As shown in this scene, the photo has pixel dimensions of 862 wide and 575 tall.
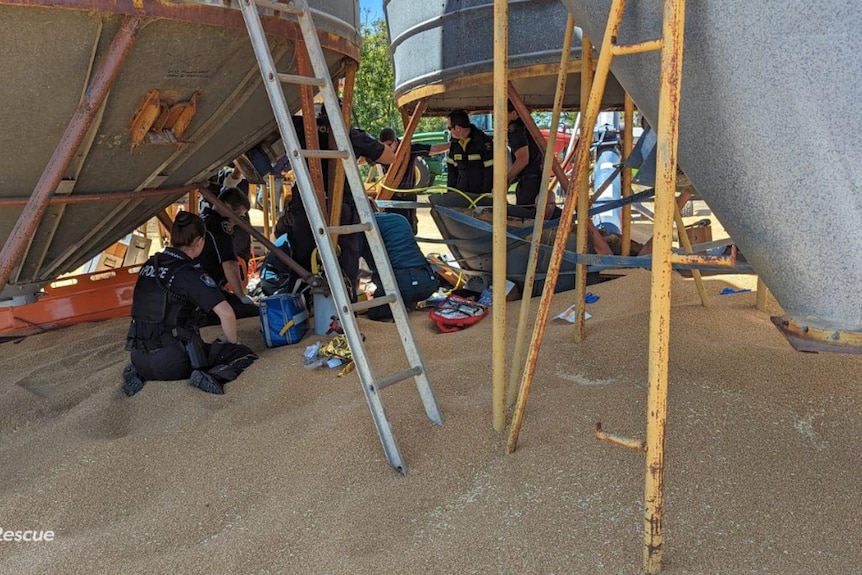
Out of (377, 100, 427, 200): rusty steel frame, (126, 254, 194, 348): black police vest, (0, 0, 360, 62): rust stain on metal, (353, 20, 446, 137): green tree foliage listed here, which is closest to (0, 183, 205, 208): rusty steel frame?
(126, 254, 194, 348): black police vest

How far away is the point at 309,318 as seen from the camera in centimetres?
544

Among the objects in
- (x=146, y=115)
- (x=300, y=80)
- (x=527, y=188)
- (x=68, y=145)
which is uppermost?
(x=300, y=80)

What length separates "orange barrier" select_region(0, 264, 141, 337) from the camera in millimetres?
5668

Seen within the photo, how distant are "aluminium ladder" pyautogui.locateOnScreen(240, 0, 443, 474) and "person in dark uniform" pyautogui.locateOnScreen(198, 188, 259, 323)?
2.54 metres

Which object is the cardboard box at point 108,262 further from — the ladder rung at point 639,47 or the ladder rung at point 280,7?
the ladder rung at point 639,47

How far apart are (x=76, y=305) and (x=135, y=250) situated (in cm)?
168

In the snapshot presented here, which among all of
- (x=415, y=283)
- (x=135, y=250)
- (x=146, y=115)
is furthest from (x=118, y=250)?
(x=146, y=115)

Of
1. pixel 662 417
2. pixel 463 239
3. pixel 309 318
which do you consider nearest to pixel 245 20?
pixel 662 417

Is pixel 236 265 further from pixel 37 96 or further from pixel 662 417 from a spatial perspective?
pixel 662 417

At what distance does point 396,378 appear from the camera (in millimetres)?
3018

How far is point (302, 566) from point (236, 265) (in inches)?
154

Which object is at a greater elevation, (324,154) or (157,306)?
(324,154)

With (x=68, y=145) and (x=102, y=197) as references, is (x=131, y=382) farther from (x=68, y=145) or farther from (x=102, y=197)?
(x=68, y=145)

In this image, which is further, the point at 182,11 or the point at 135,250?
the point at 135,250
